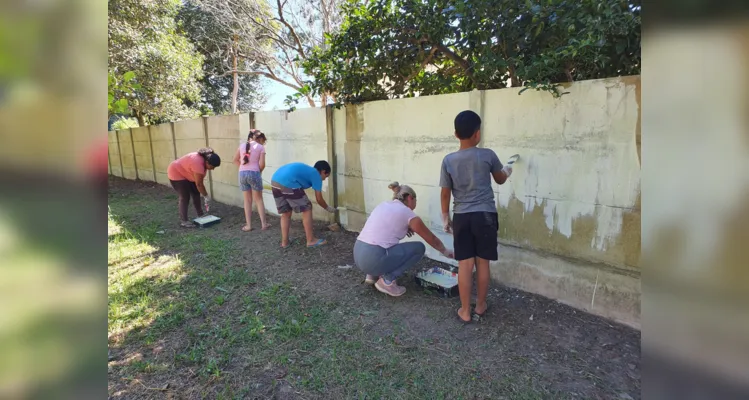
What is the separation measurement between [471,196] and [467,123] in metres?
0.54

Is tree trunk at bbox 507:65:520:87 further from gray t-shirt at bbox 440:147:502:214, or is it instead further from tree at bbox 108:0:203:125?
tree at bbox 108:0:203:125

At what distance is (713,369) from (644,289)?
0.14 meters

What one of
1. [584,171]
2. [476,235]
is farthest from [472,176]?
[584,171]

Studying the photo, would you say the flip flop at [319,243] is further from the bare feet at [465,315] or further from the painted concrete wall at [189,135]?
the painted concrete wall at [189,135]

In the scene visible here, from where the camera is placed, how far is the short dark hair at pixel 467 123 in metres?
2.86

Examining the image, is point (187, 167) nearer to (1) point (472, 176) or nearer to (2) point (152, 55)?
(1) point (472, 176)

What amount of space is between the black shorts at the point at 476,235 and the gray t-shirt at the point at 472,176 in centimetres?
5

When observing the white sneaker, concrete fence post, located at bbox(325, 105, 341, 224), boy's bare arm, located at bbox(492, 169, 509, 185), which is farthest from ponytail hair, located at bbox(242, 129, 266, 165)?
boy's bare arm, located at bbox(492, 169, 509, 185)

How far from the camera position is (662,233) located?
657 mm

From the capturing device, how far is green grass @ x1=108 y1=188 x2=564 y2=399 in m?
2.40

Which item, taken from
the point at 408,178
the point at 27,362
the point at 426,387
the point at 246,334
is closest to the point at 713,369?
the point at 27,362

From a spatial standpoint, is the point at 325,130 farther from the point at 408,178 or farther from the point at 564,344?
the point at 564,344

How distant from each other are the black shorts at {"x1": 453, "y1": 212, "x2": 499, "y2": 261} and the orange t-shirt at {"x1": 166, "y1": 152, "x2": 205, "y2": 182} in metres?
4.52

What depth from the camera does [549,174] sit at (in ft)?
10.5
